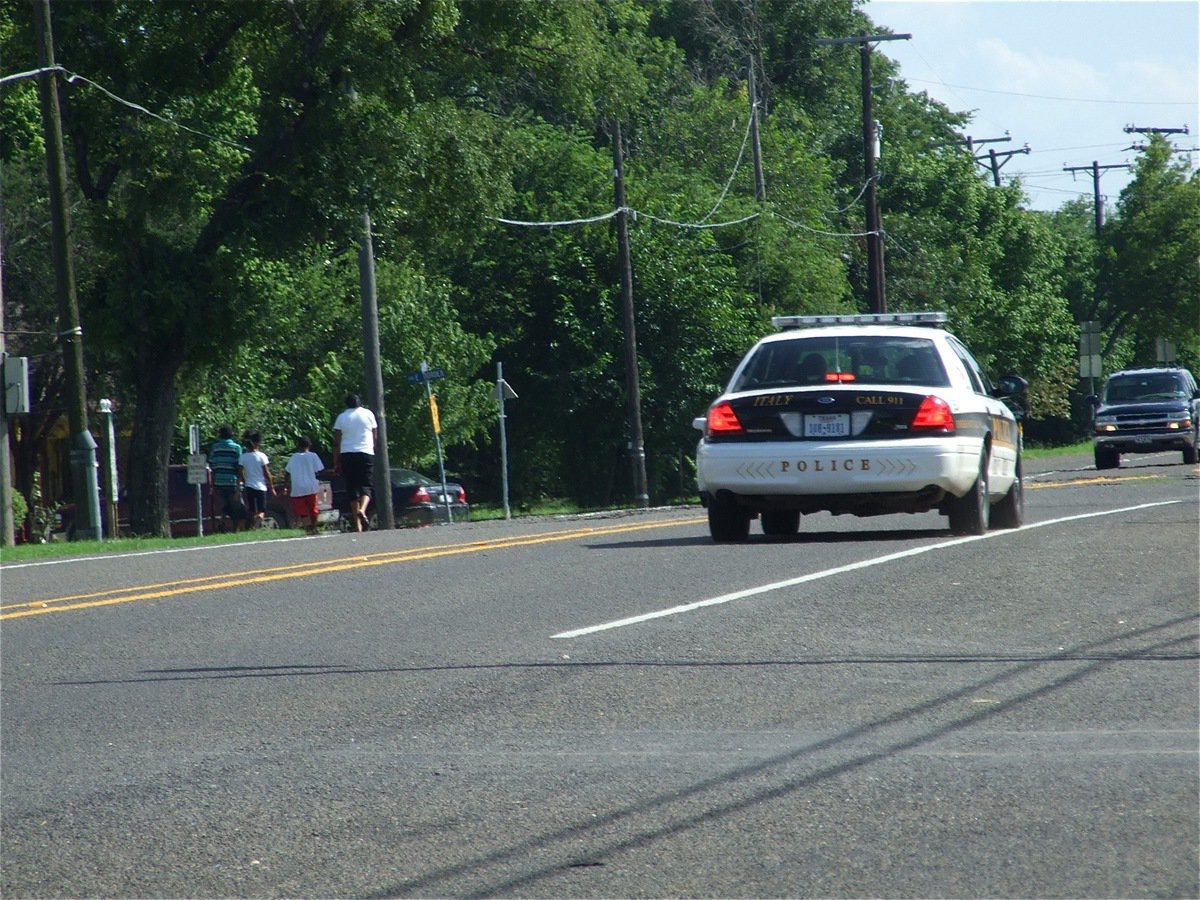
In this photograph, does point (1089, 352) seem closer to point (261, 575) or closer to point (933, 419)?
point (933, 419)

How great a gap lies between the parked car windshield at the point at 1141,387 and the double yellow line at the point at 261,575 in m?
22.9

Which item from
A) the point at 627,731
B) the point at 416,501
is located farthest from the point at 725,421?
the point at 416,501

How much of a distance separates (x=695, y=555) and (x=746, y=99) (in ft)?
165

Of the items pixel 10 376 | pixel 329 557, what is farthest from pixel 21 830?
pixel 10 376

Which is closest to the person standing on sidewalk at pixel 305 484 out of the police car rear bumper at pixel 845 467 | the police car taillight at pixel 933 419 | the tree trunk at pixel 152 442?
the tree trunk at pixel 152 442

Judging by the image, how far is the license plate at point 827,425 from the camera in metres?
13.5

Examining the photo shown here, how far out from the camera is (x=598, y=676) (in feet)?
26.6

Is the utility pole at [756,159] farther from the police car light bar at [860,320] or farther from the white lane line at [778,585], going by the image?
the white lane line at [778,585]

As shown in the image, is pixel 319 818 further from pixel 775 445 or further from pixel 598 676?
pixel 775 445

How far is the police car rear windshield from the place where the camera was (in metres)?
13.9

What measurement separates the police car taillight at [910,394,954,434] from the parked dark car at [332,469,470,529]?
20.4 m

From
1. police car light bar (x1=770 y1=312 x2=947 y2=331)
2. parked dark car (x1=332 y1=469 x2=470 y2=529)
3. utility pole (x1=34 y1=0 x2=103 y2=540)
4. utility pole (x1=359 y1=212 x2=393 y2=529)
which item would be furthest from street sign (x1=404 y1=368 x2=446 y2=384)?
police car light bar (x1=770 y1=312 x2=947 y2=331)

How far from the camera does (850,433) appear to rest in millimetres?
13500

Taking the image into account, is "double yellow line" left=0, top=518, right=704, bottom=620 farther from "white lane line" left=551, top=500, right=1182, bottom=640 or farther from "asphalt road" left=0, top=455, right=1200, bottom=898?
"white lane line" left=551, top=500, right=1182, bottom=640
